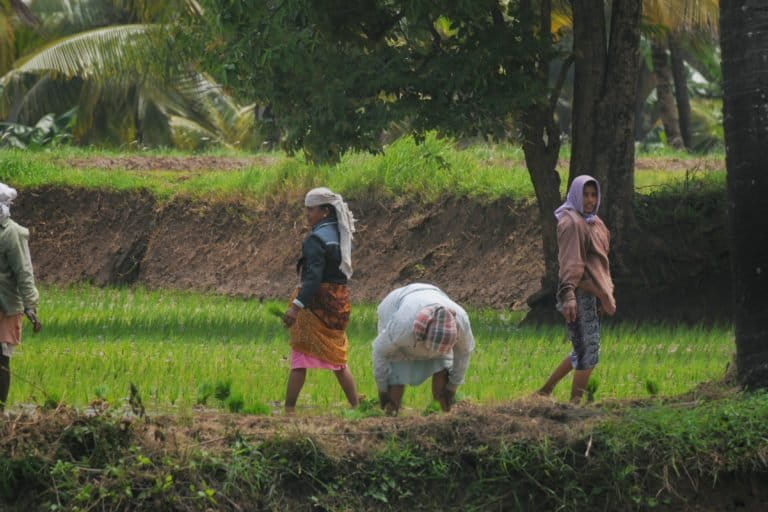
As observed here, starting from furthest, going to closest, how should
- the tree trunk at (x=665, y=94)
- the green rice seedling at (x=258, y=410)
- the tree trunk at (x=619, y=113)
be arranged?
the tree trunk at (x=665, y=94), the tree trunk at (x=619, y=113), the green rice seedling at (x=258, y=410)

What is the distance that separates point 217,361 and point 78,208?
15.6 meters

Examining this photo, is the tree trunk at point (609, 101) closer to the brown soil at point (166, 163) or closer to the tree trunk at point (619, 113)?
the tree trunk at point (619, 113)

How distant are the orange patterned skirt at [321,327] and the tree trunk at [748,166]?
2946mm

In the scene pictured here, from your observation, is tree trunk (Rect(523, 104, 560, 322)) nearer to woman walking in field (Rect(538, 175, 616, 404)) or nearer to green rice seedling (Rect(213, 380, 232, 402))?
woman walking in field (Rect(538, 175, 616, 404))

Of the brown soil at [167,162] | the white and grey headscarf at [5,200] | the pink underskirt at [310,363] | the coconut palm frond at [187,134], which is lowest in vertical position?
the coconut palm frond at [187,134]

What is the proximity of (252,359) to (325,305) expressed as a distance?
11.9 feet

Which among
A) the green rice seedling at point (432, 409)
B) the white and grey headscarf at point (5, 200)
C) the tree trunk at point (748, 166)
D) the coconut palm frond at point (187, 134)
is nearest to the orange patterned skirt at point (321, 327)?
the green rice seedling at point (432, 409)

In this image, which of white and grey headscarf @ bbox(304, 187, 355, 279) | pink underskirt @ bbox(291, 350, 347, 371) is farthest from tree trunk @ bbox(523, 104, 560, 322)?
pink underskirt @ bbox(291, 350, 347, 371)

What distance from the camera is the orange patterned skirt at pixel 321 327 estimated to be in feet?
34.1

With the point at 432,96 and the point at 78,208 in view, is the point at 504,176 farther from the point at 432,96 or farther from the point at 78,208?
the point at 78,208

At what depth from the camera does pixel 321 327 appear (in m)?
10.4

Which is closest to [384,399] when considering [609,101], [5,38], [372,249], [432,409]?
[432,409]

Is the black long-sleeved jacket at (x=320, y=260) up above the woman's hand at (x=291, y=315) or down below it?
above

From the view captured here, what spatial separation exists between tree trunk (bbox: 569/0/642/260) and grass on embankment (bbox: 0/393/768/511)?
9.55m
